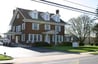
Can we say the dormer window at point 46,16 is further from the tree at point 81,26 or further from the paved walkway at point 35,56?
the paved walkway at point 35,56

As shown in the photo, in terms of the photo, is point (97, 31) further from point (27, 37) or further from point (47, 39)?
point (27, 37)

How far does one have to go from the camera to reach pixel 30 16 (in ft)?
155

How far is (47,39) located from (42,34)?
212 cm

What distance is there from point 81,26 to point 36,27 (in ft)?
65.4

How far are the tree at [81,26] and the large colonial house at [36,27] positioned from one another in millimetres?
11299

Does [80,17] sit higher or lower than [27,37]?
higher

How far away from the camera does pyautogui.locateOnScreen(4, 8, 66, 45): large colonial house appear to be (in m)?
46.3

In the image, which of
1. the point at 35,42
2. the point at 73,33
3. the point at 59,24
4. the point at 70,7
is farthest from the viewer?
the point at 73,33

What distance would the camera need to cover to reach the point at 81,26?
6272 cm

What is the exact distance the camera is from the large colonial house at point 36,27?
152ft

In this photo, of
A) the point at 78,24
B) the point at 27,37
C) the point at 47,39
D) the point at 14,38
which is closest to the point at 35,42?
the point at 27,37

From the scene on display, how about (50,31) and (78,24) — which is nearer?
(50,31)

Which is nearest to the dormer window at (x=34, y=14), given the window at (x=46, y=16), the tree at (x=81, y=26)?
the window at (x=46, y=16)

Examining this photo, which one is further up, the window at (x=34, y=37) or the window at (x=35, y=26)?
the window at (x=35, y=26)
